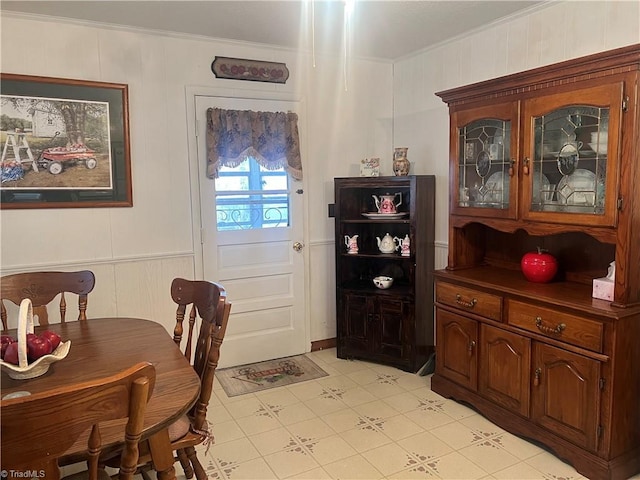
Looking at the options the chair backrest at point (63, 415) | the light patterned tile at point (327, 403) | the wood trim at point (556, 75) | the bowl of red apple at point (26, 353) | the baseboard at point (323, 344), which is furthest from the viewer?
the baseboard at point (323, 344)

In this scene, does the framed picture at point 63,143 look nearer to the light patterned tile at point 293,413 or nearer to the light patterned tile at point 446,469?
the light patterned tile at point 293,413

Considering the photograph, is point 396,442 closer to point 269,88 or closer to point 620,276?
point 620,276

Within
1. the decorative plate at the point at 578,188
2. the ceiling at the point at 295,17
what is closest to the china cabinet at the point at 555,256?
the decorative plate at the point at 578,188

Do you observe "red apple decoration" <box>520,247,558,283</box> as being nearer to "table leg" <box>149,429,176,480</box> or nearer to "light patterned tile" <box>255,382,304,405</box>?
"light patterned tile" <box>255,382,304,405</box>

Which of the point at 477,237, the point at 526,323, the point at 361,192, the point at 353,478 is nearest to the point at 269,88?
the point at 361,192

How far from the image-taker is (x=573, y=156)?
2.43m

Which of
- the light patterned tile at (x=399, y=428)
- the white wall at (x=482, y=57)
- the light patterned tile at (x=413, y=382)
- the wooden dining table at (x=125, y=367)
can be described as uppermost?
the white wall at (x=482, y=57)

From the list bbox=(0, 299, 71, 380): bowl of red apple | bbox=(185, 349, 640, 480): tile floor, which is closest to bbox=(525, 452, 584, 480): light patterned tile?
bbox=(185, 349, 640, 480): tile floor

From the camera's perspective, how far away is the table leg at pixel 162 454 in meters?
1.63

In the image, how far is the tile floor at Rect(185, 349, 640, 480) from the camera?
7.79 ft

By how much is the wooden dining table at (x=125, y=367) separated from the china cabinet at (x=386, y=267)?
1855 millimetres

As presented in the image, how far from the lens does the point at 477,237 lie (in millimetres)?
3260

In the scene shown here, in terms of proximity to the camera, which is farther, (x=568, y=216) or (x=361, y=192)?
(x=361, y=192)

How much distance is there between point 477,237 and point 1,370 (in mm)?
2735
